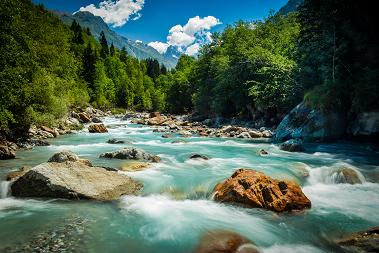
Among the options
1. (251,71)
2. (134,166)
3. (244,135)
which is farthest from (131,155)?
(251,71)

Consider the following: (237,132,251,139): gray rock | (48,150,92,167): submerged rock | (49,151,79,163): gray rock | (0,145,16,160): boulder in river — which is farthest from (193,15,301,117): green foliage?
(0,145,16,160): boulder in river

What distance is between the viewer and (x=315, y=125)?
24.4 metres

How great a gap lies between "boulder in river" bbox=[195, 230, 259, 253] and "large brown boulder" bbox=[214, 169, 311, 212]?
1955mm

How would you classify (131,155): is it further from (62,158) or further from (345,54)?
(345,54)

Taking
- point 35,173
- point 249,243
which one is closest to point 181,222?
point 249,243

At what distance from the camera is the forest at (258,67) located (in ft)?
67.1

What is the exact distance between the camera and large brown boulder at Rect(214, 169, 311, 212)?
31.2ft

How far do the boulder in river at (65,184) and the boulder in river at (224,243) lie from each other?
384 cm

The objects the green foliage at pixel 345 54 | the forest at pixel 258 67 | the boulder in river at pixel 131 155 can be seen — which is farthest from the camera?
the green foliage at pixel 345 54

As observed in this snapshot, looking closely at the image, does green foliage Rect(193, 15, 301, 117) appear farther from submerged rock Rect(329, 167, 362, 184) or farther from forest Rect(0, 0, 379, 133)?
submerged rock Rect(329, 167, 362, 184)

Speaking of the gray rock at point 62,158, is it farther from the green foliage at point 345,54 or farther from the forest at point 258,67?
the green foliage at point 345,54

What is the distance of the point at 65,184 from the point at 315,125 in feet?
64.5

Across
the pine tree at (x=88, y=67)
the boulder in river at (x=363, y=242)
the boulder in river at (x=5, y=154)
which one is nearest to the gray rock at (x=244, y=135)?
the boulder in river at (x=5, y=154)

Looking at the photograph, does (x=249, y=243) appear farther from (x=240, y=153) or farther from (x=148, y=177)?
(x=240, y=153)
